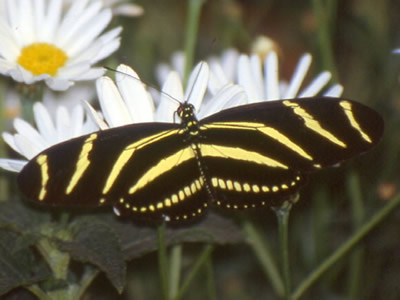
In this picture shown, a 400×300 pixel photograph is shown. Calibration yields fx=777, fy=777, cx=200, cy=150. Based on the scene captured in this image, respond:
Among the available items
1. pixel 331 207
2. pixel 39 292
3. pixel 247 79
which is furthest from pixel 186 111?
pixel 331 207

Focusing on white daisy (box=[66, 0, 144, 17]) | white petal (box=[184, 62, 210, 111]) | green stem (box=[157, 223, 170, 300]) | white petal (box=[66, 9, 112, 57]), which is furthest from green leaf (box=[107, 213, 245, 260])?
white daisy (box=[66, 0, 144, 17])

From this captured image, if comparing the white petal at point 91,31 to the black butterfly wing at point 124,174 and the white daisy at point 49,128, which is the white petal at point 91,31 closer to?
the white daisy at point 49,128

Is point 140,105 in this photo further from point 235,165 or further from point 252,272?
point 252,272

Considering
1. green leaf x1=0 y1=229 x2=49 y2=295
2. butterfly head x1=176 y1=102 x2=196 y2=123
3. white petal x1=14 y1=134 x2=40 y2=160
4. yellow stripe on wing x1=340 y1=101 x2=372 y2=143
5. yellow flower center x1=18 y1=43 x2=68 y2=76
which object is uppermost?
yellow stripe on wing x1=340 y1=101 x2=372 y2=143

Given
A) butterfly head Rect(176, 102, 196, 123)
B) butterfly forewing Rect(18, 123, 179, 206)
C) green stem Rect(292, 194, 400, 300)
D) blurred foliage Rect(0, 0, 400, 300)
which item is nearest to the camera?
butterfly forewing Rect(18, 123, 179, 206)

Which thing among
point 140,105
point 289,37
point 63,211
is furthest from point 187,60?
point 289,37

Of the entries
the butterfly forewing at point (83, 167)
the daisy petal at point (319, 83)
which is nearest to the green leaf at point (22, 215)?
the butterfly forewing at point (83, 167)

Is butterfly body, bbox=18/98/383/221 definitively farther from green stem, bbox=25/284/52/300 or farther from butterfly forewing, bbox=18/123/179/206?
green stem, bbox=25/284/52/300
